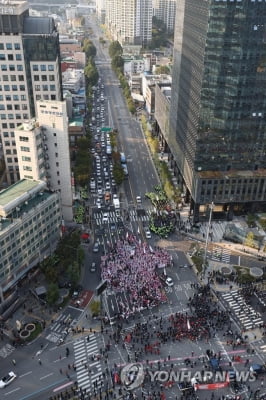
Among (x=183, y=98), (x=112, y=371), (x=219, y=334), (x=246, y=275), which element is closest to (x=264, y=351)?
(x=219, y=334)

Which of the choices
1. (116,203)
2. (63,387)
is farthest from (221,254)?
(63,387)

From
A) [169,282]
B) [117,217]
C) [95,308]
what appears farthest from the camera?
[117,217]

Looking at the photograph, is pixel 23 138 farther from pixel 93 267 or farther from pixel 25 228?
pixel 93 267

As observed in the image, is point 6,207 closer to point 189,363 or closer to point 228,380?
point 189,363

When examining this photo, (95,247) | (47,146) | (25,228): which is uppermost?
(47,146)

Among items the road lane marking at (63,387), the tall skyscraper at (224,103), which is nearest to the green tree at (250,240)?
the tall skyscraper at (224,103)
